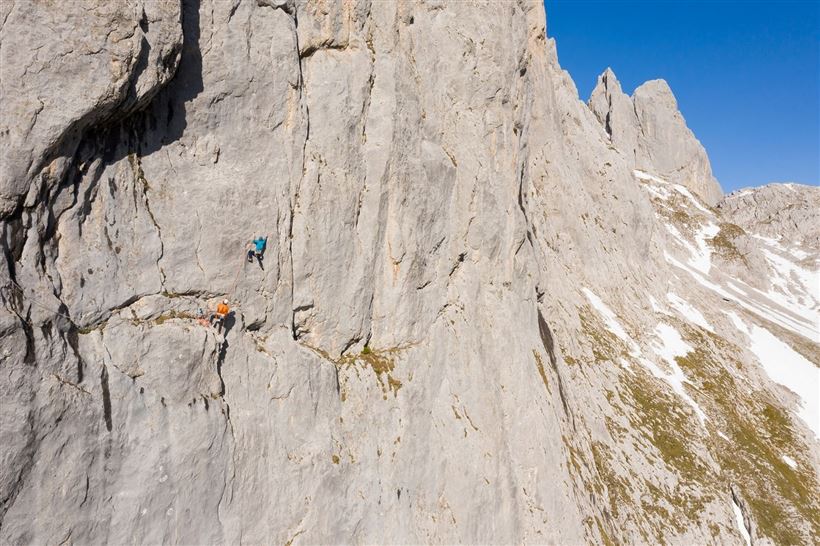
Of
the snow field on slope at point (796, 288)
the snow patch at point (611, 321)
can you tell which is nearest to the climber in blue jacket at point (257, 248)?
the snow patch at point (611, 321)

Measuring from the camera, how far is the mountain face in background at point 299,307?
10.4 meters

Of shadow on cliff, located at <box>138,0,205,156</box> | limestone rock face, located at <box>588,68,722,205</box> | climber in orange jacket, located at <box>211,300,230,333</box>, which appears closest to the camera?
shadow on cliff, located at <box>138,0,205,156</box>

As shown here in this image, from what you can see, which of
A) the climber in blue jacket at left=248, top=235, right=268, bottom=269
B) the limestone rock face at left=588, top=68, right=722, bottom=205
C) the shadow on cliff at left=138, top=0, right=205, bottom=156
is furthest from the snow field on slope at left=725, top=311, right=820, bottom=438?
the limestone rock face at left=588, top=68, right=722, bottom=205

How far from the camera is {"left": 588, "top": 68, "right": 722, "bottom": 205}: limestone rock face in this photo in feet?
530

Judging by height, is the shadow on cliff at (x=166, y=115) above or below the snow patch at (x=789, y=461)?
above

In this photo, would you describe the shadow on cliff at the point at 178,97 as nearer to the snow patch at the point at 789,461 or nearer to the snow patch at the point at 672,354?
the snow patch at the point at 672,354

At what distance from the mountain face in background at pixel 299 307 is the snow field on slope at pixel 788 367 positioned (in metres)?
18.4

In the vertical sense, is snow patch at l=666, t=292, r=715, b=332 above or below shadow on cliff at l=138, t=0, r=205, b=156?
below

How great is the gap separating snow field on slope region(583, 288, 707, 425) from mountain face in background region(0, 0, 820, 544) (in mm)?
5775

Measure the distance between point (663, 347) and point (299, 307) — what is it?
41432mm

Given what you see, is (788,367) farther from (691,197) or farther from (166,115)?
(166,115)

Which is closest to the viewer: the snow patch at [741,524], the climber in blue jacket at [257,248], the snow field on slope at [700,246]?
the climber in blue jacket at [257,248]

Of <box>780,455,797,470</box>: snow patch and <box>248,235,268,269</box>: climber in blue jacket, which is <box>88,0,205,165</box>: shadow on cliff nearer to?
<box>248,235,268,269</box>: climber in blue jacket

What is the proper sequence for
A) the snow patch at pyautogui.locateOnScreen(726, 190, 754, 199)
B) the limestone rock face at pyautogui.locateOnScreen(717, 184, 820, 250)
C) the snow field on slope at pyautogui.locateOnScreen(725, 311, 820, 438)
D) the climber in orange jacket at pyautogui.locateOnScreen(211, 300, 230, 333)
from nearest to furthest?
the climber in orange jacket at pyautogui.locateOnScreen(211, 300, 230, 333) → the snow field on slope at pyautogui.locateOnScreen(725, 311, 820, 438) → the limestone rock face at pyautogui.locateOnScreen(717, 184, 820, 250) → the snow patch at pyautogui.locateOnScreen(726, 190, 754, 199)
